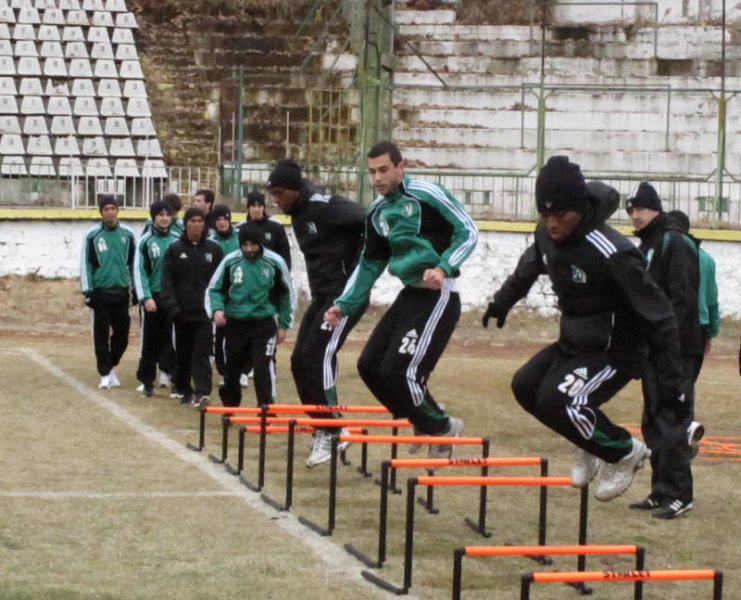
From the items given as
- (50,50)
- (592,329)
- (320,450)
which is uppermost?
(50,50)

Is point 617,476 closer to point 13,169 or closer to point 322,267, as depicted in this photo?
point 322,267

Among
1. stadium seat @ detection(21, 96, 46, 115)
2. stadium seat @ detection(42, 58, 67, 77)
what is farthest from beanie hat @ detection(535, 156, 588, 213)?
stadium seat @ detection(42, 58, 67, 77)

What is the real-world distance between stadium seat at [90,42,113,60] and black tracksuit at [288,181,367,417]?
18458 millimetres

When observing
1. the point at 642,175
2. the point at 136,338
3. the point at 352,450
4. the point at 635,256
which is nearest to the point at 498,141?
the point at 642,175

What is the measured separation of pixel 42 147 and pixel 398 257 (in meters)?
18.2

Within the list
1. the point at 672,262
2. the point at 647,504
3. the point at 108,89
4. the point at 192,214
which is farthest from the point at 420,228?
the point at 108,89

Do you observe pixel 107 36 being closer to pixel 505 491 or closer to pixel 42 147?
pixel 42 147

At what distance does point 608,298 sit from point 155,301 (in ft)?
26.8

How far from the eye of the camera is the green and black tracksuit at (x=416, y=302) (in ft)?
32.6

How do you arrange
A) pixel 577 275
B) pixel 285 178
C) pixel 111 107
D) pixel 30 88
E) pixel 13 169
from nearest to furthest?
1. pixel 577 275
2. pixel 285 178
3. pixel 13 169
4. pixel 30 88
5. pixel 111 107

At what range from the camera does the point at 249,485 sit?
10508 mm

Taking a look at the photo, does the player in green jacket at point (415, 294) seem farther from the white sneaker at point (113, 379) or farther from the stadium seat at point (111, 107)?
the stadium seat at point (111, 107)

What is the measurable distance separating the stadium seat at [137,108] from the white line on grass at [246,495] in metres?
12.8

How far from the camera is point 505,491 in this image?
431 inches
